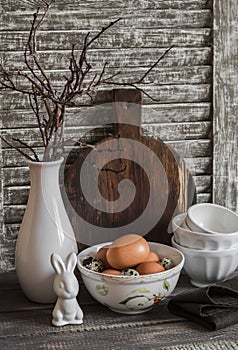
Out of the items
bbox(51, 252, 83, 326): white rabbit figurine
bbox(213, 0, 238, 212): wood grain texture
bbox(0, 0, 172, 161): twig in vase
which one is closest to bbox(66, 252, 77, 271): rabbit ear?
bbox(51, 252, 83, 326): white rabbit figurine

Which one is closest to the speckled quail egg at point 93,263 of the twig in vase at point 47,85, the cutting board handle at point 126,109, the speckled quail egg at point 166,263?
the speckled quail egg at point 166,263

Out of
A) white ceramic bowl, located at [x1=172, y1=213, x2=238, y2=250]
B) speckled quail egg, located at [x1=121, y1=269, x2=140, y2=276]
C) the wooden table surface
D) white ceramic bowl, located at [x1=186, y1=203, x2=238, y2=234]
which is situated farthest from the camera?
white ceramic bowl, located at [x1=186, y1=203, x2=238, y2=234]

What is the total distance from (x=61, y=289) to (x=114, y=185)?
39 centimetres

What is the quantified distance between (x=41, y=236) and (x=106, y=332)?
0.25m

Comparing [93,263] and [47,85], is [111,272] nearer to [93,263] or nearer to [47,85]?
[93,263]

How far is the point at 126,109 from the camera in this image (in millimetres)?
1556

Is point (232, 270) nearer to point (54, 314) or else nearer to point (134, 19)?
point (54, 314)

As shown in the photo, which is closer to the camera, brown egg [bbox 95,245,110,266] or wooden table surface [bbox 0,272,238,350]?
wooden table surface [bbox 0,272,238,350]

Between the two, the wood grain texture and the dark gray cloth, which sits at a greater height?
the wood grain texture

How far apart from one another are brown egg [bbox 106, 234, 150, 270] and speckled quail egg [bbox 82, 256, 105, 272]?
1.1 inches

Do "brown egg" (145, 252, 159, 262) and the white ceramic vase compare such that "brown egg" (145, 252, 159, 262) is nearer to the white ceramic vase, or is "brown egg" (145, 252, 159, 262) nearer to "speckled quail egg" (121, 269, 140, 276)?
"speckled quail egg" (121, 269, 140, 276)

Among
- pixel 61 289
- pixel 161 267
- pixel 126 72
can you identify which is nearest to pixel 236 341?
pixel 161 267

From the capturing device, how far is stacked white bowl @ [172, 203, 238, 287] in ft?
4.58

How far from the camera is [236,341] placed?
3.88 feet
